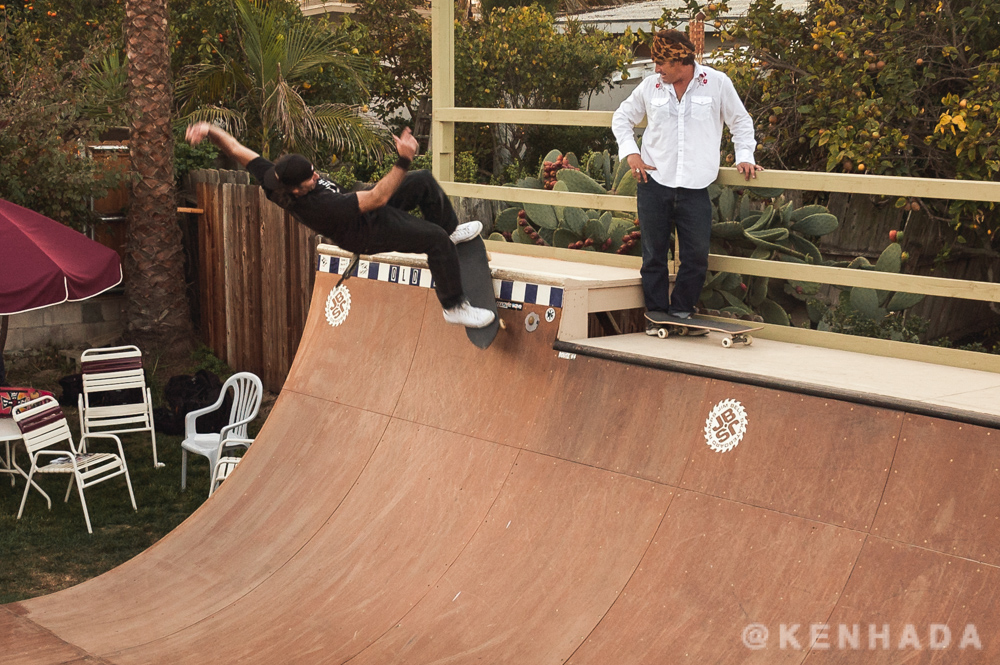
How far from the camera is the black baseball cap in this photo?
4.99 m

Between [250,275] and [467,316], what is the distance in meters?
6.26

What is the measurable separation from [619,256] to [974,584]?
3.47 meters

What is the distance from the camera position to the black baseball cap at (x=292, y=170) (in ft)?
16.4

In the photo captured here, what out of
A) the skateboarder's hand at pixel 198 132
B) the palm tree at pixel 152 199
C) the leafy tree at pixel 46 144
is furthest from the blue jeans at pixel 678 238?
the palm tree at pixel 152 199

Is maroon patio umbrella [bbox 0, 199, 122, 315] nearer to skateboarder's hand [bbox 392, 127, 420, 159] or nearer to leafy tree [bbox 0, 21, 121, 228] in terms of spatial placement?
leafy tree [bbox 0, 21, 121, 228]

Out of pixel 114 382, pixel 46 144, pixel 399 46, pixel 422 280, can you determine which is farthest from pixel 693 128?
pixel 399 46

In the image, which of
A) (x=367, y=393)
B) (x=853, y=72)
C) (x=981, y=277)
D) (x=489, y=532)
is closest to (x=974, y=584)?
(x=489, y=532)

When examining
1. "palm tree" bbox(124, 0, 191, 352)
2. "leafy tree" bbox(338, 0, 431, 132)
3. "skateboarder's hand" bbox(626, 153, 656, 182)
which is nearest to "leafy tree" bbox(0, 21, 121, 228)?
"palm tree" bbox(124, 0, 191, 352)

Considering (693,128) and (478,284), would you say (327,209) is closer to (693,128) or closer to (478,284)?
A: (478,284)

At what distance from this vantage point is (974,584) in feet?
12.0

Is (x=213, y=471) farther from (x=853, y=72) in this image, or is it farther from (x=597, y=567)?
(x=853, y=72)

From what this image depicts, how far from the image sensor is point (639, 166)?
18.9 ft

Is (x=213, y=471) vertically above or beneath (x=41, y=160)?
beneath

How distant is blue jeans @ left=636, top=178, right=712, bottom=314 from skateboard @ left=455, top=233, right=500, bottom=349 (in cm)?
94
